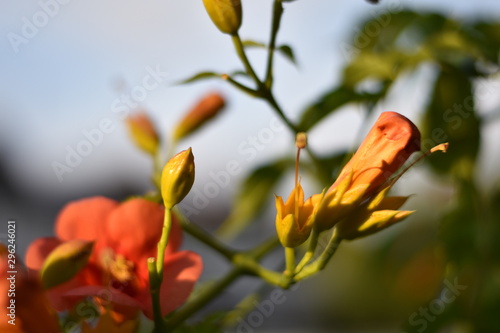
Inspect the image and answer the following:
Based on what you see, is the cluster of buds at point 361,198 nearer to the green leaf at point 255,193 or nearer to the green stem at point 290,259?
the green stem at point 290,259

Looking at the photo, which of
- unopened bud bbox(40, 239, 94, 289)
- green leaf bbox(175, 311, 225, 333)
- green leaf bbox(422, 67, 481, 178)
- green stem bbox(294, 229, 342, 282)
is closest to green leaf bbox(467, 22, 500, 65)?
green leaf bbox(422, 67, 481, 178)

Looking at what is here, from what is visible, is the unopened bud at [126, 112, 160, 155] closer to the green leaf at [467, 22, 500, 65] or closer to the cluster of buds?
the cluster of buds

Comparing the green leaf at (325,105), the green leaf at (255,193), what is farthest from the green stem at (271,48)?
the green leaf at (255,193)

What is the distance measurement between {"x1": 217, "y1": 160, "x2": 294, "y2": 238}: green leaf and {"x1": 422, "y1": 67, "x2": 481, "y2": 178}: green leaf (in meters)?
0.29

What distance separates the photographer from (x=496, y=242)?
3.52 feet

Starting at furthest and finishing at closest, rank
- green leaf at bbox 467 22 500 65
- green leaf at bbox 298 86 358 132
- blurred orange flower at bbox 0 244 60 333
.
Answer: green leaf at bbox 467 22 500 65 < green leaf at bbox 298 86 358 132 < blurred orange flower at bbox 0 244 60 333

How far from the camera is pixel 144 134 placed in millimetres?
1100

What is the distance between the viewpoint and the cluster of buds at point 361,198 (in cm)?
65

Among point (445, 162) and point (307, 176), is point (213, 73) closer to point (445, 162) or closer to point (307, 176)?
point (307, 176)

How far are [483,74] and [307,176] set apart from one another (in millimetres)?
379

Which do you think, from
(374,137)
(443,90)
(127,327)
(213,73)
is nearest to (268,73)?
(213,73)

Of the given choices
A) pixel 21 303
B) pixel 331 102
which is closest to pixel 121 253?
pixel 21 303

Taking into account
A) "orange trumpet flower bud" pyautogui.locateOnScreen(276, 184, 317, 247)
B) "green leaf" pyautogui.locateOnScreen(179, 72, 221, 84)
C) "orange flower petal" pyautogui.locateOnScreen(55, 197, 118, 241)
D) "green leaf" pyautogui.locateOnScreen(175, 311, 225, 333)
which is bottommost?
"green leaf" pyautogui.locateOnScreen(175, 311, 225, 333)

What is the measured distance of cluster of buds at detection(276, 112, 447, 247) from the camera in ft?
2.13
